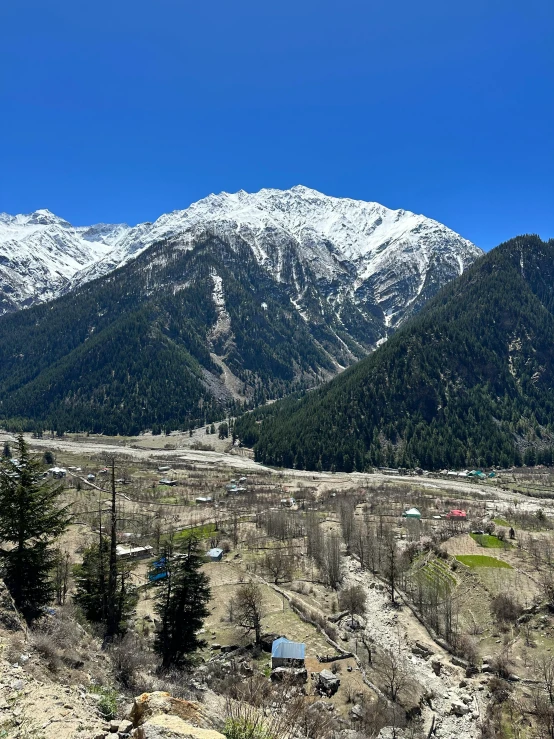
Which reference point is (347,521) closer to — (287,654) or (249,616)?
(249,616)

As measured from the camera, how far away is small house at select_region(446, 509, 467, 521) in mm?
84781

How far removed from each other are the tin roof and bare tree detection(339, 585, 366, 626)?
12640 millimetres

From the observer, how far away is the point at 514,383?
192 meters

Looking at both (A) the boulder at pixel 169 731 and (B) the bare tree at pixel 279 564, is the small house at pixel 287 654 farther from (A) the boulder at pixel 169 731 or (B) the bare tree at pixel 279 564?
(A) the boulder at pixel 169 731

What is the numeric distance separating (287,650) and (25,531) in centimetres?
2315

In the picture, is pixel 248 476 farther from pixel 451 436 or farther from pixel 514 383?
pixel 514 383

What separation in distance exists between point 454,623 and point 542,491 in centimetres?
8641

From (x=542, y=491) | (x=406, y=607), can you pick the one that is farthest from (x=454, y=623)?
(x=542, y=491)

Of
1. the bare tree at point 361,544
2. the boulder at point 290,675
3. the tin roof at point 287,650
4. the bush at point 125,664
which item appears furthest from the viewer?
the bare tree at point 361,544

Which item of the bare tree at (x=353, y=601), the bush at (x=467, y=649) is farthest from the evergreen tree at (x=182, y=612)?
the bush at (x=467, y=649)

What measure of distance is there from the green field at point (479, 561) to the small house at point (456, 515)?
23238 millimetres

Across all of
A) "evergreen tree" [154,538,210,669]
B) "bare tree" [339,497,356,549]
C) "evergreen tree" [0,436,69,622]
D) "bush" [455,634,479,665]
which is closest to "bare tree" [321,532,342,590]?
"bare tree" [339,497,356,549]

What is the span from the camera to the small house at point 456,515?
84781 mm

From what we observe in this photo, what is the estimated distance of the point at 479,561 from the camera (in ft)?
196
